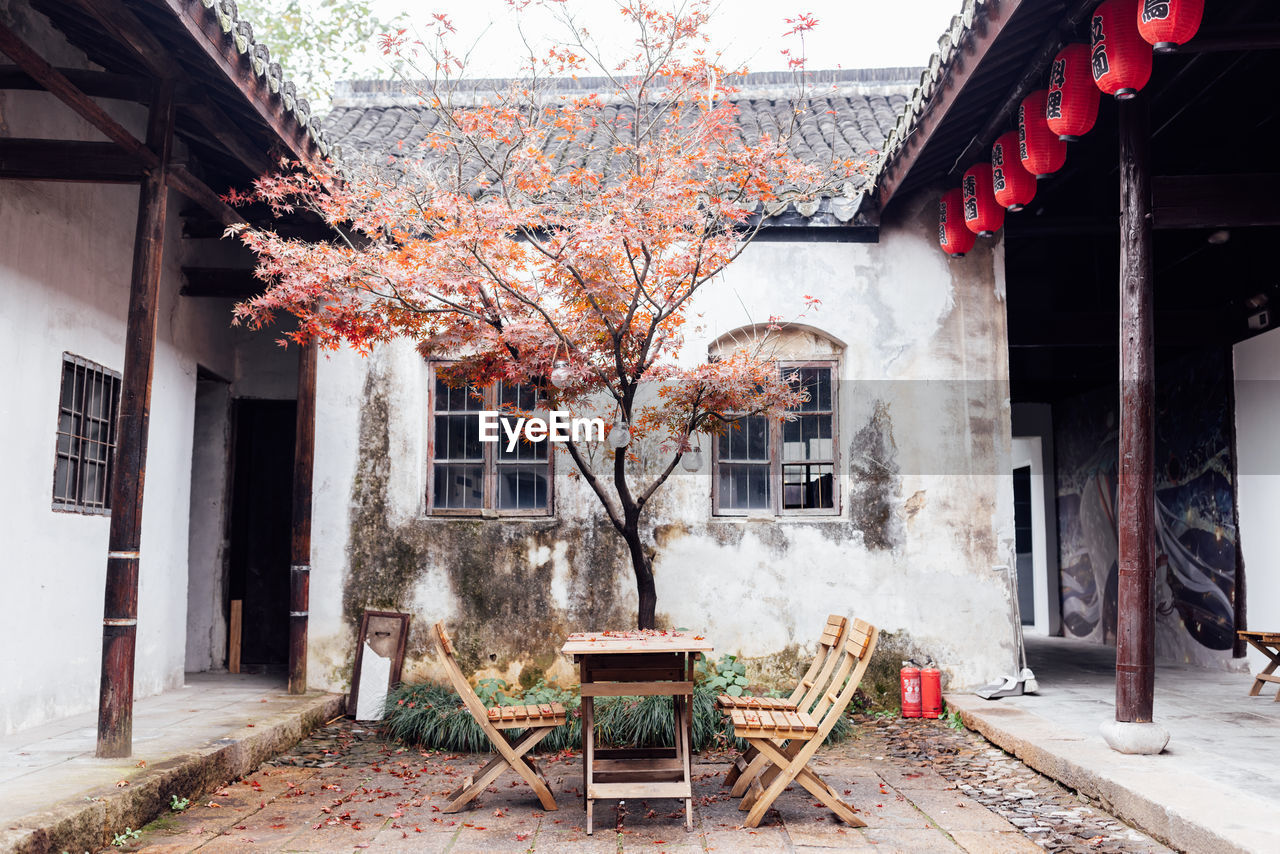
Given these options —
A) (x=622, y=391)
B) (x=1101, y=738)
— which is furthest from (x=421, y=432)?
(x=1101, y=738)

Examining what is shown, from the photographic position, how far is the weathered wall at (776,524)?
24.9ft

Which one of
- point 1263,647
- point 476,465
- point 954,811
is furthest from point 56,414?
point 1263,647

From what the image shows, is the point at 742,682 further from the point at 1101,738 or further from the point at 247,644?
the point at 247,644

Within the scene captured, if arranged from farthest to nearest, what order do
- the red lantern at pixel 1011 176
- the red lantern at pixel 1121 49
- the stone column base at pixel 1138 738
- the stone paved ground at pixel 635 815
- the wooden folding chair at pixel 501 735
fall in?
the red lantern at pixel 1011 176 < the stone column base at pixel 1138 738 < the wooden folding chair at pixel 501 735 < the red lantern at pixel 1121 49 < the stone paved ground at pixel 635 815

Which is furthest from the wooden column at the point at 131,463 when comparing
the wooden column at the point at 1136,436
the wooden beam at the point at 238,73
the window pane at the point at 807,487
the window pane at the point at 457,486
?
the wooden column at the point at 1136,436

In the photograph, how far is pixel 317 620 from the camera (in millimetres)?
7645

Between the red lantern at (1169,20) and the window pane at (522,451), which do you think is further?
the window pane at (522,451)

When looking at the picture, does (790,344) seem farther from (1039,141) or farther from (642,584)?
(1039,141)

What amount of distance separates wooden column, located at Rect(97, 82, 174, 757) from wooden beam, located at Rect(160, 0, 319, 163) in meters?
0.47

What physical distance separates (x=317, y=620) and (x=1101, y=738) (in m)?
5.54

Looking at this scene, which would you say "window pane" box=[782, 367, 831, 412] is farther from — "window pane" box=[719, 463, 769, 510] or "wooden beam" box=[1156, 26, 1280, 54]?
"wooden beam" box=[1156, 26, 1280, 54]

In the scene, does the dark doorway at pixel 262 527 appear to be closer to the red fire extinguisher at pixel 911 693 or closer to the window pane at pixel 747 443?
the window pane at pixel 747 443

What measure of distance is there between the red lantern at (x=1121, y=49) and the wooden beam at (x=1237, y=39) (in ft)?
1.35

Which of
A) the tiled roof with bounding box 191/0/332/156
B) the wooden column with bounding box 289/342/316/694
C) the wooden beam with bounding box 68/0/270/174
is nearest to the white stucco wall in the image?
the tiled roof with bounding box 191/0/332/156
